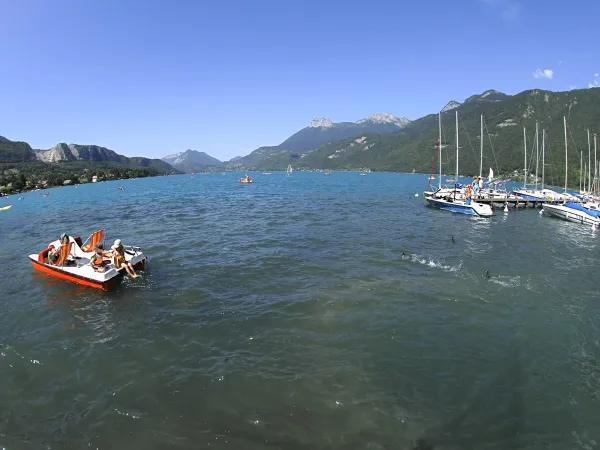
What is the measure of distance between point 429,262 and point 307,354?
1607 cm

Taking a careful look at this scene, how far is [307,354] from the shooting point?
44.7ft

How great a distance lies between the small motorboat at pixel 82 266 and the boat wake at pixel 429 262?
806 inches

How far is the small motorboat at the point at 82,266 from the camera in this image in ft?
66.5

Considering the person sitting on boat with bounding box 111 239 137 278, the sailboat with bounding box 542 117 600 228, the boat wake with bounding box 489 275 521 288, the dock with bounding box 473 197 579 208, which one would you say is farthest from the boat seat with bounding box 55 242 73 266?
the dock with bounding box 473 197 579 208

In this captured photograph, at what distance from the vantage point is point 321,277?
22.3 m

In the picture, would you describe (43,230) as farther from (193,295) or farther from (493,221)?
(493,221)

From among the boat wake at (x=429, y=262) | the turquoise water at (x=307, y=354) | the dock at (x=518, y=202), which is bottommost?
the turquoise water at (x=307, y=354)

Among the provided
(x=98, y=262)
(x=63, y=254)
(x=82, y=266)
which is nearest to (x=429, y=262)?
(x=98, y=262)

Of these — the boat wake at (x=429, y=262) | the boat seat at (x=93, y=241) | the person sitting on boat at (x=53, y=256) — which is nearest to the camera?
the person sitting on boat at (x=53, y=256)

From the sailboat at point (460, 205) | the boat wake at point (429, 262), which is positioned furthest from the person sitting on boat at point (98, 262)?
the sailboat at point (460, 205)

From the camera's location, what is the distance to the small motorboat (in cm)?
A: 2027

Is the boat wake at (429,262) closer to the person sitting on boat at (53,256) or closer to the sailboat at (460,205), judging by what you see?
the person sitting on boat at (53,256)

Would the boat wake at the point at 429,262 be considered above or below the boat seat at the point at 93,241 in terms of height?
below

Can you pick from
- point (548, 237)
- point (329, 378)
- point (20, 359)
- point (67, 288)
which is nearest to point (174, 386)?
point (329, 378)
